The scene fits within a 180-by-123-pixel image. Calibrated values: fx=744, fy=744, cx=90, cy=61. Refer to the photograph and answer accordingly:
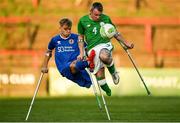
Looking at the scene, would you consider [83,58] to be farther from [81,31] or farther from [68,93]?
[68,93]

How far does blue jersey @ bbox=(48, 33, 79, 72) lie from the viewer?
1553 centimetres

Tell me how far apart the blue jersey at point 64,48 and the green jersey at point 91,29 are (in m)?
0.23

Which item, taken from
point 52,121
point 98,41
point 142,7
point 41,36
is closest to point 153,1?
point 142,7

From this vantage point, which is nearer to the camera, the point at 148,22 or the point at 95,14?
the point at 95,14

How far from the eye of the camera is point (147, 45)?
3334cm

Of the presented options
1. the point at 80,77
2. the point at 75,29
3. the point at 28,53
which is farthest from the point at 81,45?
the point at 75,29

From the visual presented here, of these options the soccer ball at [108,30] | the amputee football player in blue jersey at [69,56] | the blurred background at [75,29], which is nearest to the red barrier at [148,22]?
the blurred background at [75,29]

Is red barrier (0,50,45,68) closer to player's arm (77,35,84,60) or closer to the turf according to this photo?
the turf

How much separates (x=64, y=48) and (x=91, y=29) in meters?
0.70

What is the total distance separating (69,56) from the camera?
16078mm

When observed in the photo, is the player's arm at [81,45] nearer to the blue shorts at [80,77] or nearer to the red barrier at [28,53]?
the blue shorts at [80,77]

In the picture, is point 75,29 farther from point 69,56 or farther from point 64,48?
point 64,48

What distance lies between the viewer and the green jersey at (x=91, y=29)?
15.7m

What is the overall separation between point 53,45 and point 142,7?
64.7 ft
